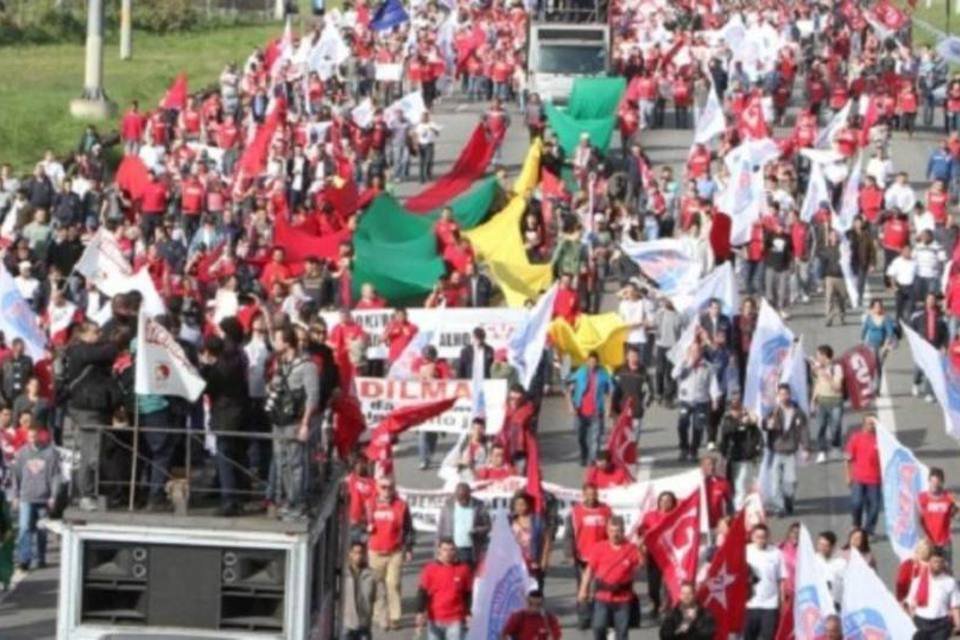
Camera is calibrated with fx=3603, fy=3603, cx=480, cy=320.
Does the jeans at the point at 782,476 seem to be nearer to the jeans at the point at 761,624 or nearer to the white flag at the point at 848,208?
the jeans at the point at 761,624

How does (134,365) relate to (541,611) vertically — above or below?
above

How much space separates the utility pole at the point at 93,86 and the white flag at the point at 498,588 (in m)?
39.1

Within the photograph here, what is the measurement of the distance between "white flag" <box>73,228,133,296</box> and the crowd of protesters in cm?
37

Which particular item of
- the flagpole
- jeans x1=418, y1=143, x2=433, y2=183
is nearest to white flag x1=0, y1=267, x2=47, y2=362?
the flagpole

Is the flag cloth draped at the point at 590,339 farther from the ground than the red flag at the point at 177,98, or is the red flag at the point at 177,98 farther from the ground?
the red flag at the point at 177,98

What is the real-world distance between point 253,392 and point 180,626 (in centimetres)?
631

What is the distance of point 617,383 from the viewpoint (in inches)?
1356

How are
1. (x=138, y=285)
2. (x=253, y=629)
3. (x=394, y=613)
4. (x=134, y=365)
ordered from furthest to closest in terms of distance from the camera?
(x=138, y=285)
(x=394, y=613)
(x=134, y=365)
(x=253, y=629)

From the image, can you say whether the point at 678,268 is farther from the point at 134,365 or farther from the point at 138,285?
the point at 134,365

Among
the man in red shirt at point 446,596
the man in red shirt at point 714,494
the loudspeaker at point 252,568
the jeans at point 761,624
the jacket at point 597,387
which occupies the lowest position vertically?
the jeans at point 761,624

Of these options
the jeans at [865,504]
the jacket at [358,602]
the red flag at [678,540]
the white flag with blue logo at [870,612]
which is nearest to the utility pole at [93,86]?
the jeans at [865,504]

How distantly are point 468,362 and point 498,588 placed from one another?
10093mm

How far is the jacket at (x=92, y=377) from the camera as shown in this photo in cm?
2375

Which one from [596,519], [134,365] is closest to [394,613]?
[596,519]
